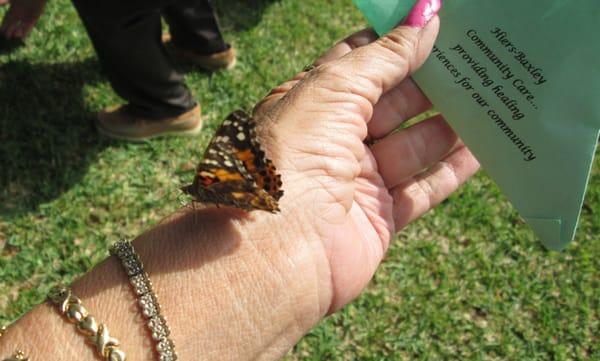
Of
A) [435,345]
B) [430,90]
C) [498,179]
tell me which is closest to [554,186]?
[498,179]

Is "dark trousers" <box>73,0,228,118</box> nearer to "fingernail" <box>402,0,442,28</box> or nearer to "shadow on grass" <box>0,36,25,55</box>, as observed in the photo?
"shadow on grass" <box>0,36,25,55</box>

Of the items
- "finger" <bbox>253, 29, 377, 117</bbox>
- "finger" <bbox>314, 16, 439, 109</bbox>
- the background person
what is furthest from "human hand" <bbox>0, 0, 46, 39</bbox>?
"finger" <bbox>314, 16, 439, 109</bbox>

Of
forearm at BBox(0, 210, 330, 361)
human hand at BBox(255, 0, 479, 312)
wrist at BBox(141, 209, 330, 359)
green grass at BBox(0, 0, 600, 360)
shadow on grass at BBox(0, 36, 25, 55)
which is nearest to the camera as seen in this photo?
forearm at BBox(0, 210, 330, 361)

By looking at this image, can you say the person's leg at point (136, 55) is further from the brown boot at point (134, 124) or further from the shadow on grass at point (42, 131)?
the shadow on grass at point (42, 131)

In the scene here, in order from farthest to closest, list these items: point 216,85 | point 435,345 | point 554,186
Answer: point 216,85, point 435,345, point 554,186

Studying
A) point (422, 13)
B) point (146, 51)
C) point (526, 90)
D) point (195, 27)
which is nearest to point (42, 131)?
point (146, 51)

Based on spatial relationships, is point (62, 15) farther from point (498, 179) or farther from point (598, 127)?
point (598, 127)

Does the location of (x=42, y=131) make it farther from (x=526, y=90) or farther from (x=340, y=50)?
(x=526, y=90)
